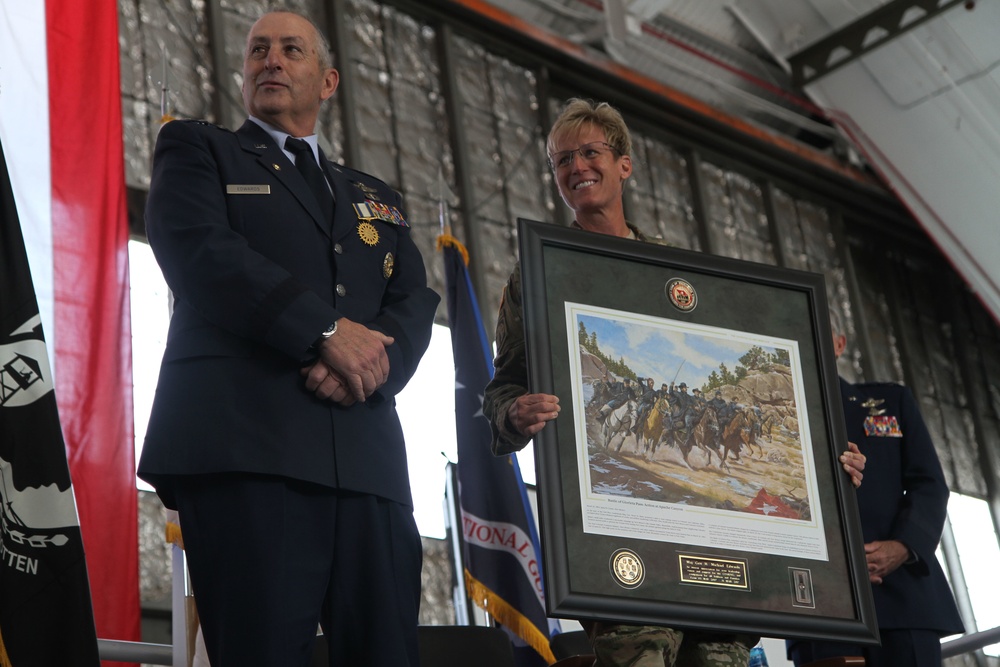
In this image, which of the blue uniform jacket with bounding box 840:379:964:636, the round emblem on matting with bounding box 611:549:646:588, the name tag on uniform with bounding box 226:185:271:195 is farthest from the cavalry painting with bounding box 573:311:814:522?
the blue uniform jacket with bounding box 840:379:964:636

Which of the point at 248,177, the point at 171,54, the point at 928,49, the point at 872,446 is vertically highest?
the point at 928,49

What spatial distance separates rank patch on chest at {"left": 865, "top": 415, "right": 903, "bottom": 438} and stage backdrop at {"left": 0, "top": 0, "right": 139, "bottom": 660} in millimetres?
1970

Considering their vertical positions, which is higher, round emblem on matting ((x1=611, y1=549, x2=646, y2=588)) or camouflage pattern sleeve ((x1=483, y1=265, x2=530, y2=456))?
camouflage pattern sleeve ((x1=483, y1=265, x2=530, y2=456))

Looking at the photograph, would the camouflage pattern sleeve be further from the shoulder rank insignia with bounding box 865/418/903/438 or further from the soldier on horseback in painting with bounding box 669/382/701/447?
the shoulder rank insignia with bounding box 865/418/903/438

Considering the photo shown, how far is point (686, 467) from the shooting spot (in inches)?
91.3

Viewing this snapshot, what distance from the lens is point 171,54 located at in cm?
607

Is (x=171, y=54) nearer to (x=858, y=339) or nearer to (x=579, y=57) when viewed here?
(x=579, y=57)

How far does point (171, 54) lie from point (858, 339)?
17.1 feet

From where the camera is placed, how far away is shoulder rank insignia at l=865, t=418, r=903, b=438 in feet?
10.7

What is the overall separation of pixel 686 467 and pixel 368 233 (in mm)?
716

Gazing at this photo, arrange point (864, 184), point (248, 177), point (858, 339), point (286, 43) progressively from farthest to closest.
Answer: point (864, 184) < point (858, 339) < point (286, 43) < point (248, 177)

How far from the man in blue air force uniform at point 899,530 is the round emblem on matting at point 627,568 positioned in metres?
0.96

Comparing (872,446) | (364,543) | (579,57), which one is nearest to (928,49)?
(579,57)

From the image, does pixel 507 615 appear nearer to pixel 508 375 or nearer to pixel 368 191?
pixel 508 375
